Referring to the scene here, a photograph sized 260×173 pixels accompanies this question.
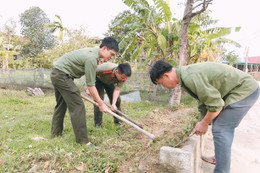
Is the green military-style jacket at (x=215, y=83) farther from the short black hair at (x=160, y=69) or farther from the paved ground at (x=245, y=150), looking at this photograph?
the paved ground at (x=245, y=150)

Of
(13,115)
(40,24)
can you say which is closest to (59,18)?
(40,24)

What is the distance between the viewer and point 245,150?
11.1 feet

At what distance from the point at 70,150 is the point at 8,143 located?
3.79ft

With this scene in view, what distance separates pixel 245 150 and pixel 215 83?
89.4 inches

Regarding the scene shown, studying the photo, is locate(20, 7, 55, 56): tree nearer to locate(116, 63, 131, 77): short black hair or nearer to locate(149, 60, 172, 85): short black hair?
locate(116, 63, 131, 77): short black hair

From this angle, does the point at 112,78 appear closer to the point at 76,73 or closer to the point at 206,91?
the point at 76,73

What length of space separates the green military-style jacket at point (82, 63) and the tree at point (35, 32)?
15.8 m

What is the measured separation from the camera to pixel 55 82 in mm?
2896

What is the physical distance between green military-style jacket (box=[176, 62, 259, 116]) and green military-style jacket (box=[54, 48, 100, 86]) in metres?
1.29

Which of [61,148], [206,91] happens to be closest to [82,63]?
[61,148]

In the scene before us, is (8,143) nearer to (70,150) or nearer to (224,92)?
(70,150)

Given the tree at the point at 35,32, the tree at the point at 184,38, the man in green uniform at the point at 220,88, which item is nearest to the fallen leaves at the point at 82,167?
the man in green uniform at the point at 220,88

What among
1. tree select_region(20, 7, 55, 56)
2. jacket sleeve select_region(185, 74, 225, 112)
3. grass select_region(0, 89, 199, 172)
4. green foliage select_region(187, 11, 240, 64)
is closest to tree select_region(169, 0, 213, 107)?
green foliage select_region(187, 11, 240, 64)

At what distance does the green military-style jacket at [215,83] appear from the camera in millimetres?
1754
